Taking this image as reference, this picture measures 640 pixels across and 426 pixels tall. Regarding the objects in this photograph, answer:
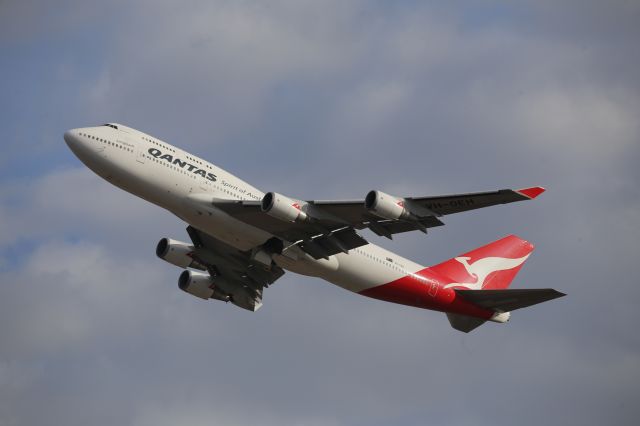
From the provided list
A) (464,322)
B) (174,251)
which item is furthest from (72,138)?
(464,322)

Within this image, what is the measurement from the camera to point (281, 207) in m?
43.8

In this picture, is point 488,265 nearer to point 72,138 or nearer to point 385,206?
point 385,206

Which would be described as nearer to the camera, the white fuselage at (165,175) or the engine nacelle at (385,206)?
the engine nacelle at (385,206)

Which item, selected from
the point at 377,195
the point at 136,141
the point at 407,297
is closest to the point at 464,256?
the point at 407,297

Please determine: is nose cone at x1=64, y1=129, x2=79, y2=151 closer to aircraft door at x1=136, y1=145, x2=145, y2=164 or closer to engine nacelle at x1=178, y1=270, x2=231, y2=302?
aircraft door at x1=136, y1=145, x2=145, y2=164

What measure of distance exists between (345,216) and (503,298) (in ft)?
35.2

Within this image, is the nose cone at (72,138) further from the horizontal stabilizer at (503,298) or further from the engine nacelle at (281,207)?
the horizontal stabilizer at (503,298)

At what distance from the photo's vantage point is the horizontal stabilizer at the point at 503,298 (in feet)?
161

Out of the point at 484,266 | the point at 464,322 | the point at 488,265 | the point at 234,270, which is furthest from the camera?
the point at 488,265

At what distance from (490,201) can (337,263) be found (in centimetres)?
975

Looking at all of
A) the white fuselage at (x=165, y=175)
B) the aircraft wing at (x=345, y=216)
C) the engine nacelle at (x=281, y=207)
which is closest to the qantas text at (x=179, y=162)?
the white fuselage at (x=165, y=175)

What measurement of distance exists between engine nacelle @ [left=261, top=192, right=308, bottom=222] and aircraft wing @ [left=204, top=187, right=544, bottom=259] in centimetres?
4

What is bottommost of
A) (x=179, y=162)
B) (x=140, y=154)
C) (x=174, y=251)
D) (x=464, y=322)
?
(x=464, y=322)

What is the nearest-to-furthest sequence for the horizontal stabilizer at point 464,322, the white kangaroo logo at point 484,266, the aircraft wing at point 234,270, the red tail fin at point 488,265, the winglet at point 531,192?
the winglet at point 531,192, the aircraft wing at point 234,270, the horizontal stabilizer at point 464,322, the red tail fin at point 488,265, the white kangaroo logo at point 484,266
